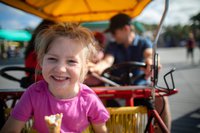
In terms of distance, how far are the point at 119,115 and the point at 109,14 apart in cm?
193

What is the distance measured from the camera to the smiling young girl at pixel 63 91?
1323 millimetres

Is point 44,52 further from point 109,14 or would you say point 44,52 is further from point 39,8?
point 109,14

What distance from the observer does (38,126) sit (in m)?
1.43

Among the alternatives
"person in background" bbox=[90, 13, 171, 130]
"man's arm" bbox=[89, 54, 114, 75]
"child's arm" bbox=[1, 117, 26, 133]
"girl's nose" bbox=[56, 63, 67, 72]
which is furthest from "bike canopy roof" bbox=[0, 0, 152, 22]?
"child's arm" bbox=[1, 117, 26, 133]

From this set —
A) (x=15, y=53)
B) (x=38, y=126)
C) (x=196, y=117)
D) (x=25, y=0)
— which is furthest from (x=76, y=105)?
(x=15, y=53)

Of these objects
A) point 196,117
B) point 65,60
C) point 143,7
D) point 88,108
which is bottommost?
point 196,117

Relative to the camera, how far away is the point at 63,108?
1395 mm

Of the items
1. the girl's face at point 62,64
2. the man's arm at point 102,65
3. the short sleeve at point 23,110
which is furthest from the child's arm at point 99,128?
the man's arm at point 102,65

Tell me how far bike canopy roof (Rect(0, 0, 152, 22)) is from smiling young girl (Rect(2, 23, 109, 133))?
3.34 feet

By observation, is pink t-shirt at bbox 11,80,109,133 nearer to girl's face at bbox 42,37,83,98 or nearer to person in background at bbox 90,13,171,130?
girl's face at bbox 42,37,83,98

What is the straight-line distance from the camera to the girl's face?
1.31 meters

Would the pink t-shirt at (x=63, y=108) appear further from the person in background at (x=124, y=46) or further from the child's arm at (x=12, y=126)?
the person in background at (x=124, y=46)

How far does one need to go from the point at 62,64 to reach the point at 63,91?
18 cm

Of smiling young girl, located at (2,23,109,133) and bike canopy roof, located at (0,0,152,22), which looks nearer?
smiling young girl, located at (2,23,109,133)
